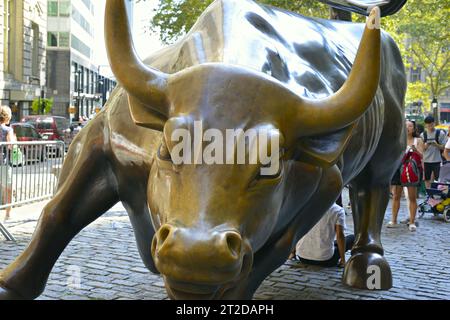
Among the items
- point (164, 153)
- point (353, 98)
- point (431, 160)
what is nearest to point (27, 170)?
point (164, 153)

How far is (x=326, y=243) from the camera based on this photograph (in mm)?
6758

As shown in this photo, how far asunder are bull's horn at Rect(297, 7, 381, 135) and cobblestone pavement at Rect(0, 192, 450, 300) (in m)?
2.77

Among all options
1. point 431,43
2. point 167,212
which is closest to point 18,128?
point 167,212

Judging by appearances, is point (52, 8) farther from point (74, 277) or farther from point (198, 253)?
point (198, 253)

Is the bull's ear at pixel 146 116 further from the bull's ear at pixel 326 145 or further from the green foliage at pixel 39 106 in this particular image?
the green foliage at pixel 39 106

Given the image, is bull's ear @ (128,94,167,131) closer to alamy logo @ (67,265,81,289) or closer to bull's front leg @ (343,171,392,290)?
alamy logo @ (67,265,81,289)

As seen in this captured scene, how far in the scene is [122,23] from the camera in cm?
320

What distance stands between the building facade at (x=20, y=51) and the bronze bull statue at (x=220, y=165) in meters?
30.9

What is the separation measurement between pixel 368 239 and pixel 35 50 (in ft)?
125

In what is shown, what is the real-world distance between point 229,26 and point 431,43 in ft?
120

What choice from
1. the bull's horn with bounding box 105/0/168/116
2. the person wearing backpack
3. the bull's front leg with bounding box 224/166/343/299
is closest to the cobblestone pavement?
the person wearing backpack

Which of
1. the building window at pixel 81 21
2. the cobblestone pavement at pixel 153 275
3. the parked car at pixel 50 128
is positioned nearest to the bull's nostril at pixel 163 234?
the cobblestone pavement at pixel 153 275

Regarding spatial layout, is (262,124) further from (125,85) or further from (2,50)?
(2,50)

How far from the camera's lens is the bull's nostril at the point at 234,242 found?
2689 millimetres
